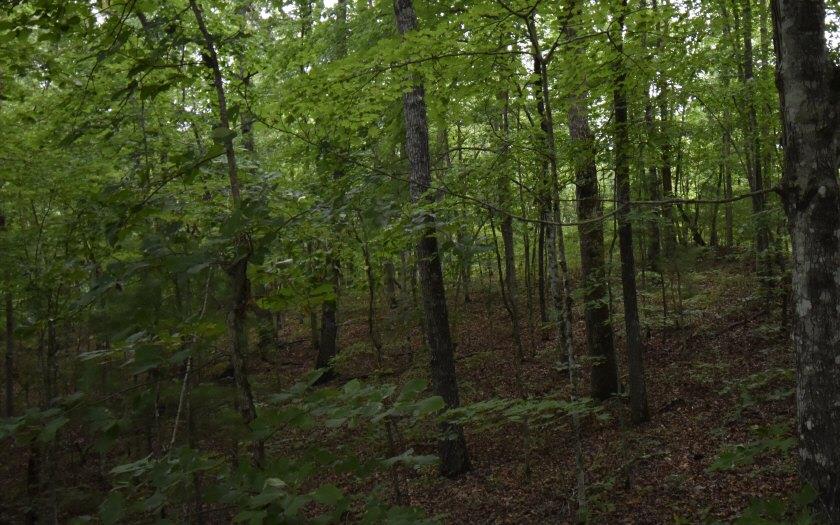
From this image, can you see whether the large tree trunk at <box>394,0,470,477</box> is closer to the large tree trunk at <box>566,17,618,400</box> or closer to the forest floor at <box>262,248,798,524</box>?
the forest floor at <box>262,248,798,524</box>

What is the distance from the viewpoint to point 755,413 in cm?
806

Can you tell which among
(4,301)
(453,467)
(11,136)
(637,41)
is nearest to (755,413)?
(453,467)

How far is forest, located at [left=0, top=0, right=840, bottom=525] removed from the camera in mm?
2061

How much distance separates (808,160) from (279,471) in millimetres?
3207

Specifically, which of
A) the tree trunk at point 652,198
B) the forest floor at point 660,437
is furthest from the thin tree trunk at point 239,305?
the tree trunk at point 652,198

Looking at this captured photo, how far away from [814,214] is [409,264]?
6.90 m

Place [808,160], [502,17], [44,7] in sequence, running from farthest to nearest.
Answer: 1. [502,17]
2. [808,160]
3. [44,7]

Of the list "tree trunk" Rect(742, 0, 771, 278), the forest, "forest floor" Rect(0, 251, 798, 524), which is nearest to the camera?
the forest

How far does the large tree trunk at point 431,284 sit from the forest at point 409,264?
5 centimetres

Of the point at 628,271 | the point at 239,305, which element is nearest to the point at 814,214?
the point at 239,305

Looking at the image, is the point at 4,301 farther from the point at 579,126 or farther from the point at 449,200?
the point at 579,126

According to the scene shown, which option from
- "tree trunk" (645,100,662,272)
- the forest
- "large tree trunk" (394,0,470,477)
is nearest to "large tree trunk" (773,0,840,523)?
the forest

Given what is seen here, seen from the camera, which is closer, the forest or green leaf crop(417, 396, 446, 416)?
green leaf crop(417, 396, 446, 416)

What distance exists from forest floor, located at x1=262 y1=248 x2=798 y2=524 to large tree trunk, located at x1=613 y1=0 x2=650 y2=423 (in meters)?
0.36
